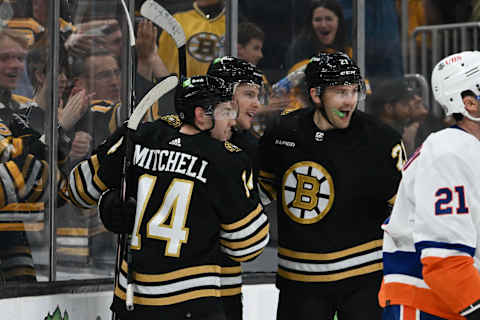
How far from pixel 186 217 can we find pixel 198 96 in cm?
40

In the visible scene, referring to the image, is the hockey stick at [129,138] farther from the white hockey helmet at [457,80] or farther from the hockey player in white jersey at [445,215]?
the white hockey helmet at [457,80]

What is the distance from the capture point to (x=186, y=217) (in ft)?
10.1

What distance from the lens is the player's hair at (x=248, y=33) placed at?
466 centimetres

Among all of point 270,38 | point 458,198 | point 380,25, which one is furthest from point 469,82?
point 380,25

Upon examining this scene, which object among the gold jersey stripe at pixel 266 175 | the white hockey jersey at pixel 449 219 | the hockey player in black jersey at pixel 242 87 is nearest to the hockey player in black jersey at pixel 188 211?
the hockey player in black jersey at pixel 242 87

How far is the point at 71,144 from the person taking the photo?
3.93 m

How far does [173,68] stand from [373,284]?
1420 millimetres

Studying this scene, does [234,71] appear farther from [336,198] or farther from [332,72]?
[336,198]

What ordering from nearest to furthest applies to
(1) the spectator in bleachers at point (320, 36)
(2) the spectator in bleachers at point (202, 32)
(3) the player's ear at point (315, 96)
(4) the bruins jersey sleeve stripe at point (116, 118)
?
(3) the player's ear at point (315, 96) → (4) the bruins jersey sleeve stripe at point (116, 118) → (2) the spectator in bleachers at point (202, 32) → (1) the spectator in bleachers at point (320, 36)

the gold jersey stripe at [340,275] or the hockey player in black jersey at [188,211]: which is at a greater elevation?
the hockey player in black jersey at [188,211]

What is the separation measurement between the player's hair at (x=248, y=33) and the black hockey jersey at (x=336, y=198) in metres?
1.20

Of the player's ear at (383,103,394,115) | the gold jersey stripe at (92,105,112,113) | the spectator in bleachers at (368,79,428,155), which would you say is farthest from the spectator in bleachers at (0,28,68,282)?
the player's ear at (383,103,394,115)

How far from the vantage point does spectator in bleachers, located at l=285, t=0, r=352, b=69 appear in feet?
16.4

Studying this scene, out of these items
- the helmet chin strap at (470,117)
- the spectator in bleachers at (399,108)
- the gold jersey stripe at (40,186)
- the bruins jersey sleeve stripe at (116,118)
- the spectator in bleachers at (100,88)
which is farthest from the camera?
the spectator in bleachers at (399,108)
